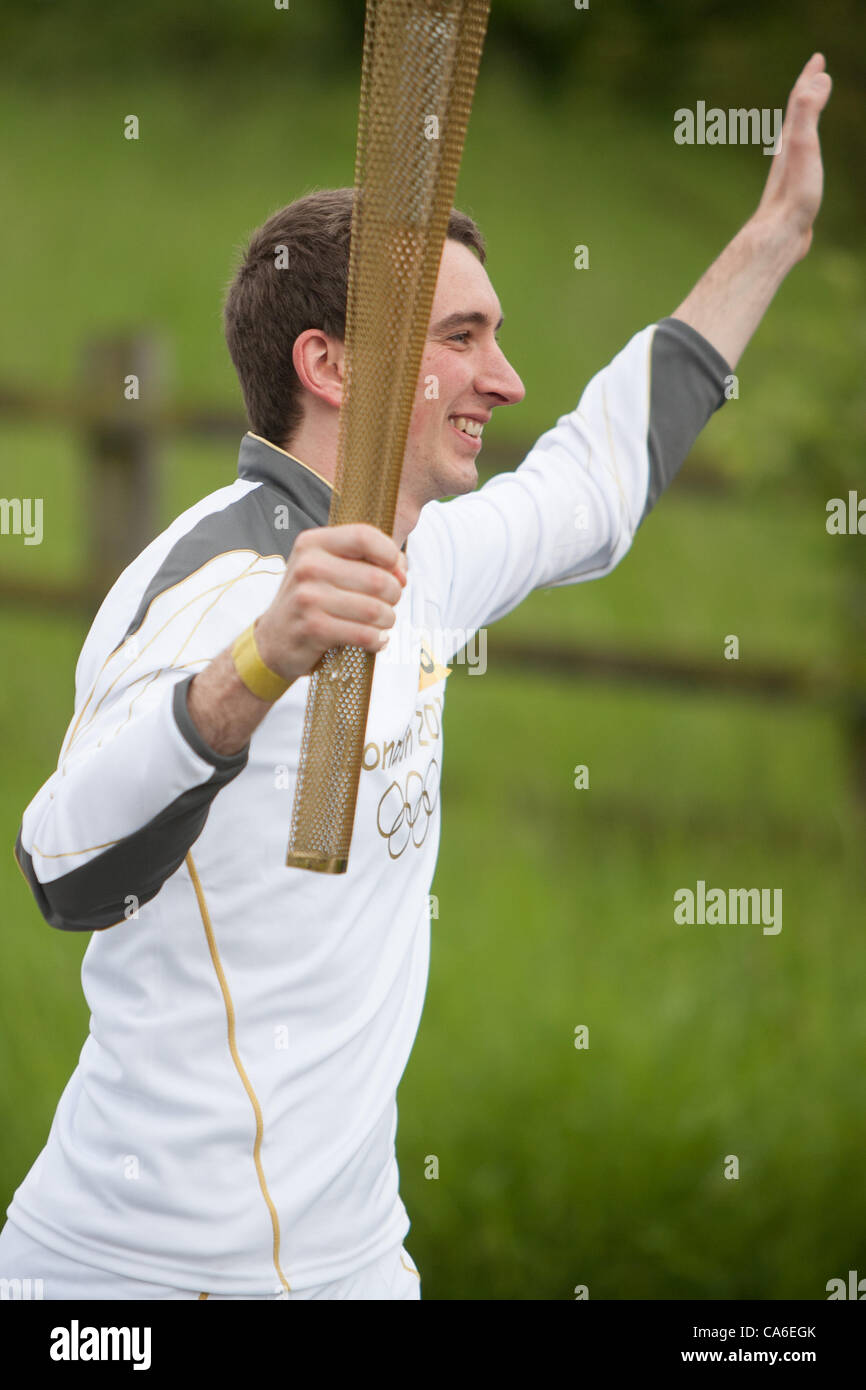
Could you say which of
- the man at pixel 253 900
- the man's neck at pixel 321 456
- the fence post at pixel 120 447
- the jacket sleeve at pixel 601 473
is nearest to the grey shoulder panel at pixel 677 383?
the jacket sleeve at pixel 601 473

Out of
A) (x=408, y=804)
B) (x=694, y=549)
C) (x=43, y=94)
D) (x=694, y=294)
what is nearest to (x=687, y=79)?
(x=694, y=549)

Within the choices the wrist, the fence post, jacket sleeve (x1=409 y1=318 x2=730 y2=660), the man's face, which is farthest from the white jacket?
the fence post

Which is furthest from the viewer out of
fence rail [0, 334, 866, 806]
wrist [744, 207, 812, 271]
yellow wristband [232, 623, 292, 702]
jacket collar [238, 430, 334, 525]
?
fence rail [0, 334, 866, 806]

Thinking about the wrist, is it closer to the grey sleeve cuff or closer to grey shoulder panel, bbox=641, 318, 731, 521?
grey shoulder panel, bbox=641, 318, 731, 521

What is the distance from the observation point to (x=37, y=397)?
446cm

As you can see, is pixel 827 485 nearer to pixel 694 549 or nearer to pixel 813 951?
pixel 813 951

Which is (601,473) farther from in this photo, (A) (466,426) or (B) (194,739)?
(B) (194,739)

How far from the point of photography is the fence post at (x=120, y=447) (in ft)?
14.7

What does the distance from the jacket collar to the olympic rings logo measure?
1.01 feet

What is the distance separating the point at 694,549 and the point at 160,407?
2.52 meters

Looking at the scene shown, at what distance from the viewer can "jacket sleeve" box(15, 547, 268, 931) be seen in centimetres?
134

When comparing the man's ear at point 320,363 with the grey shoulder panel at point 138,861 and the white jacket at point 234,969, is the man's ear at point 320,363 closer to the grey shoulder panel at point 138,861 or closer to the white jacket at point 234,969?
the white jacket at point 234,969

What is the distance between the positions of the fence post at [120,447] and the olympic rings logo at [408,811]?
2779mm

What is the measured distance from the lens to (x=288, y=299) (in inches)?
71.2
